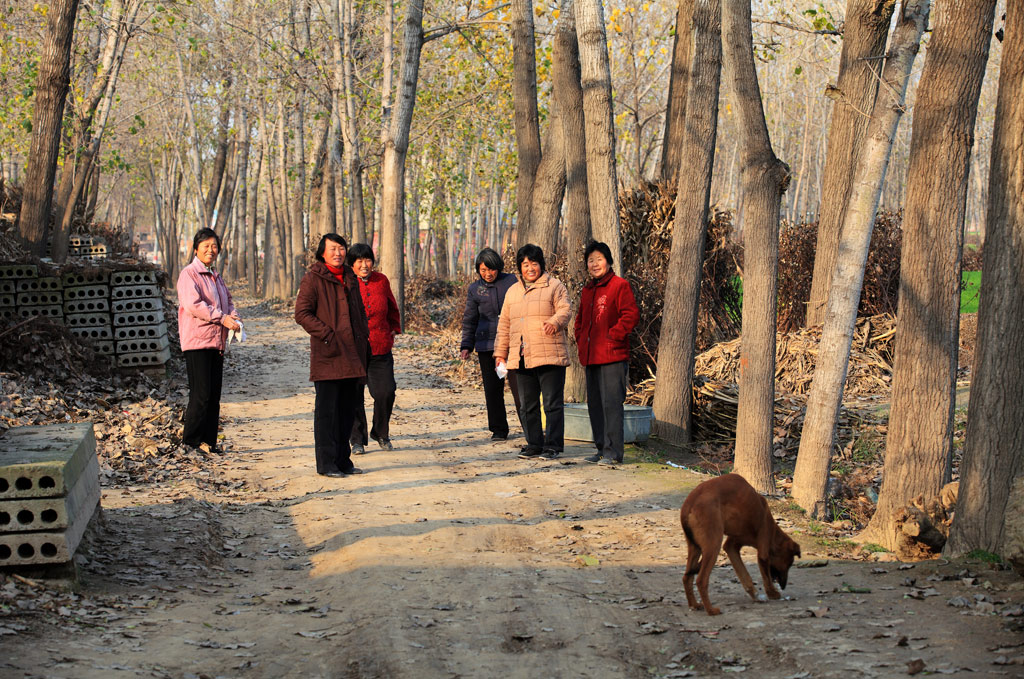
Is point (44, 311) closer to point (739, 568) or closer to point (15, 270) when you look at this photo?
point (15, 270)

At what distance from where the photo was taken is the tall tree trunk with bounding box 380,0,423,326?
66.8ft

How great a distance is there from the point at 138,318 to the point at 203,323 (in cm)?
441

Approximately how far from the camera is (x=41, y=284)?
13.1 m

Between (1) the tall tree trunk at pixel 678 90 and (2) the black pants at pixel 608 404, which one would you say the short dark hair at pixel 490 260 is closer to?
(2) the black pants at pixel 608 404

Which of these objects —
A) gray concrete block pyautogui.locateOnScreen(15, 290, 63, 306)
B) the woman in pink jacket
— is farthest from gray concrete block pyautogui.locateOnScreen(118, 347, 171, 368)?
the woman in pink jacket

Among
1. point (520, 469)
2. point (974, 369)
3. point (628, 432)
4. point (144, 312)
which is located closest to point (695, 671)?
point (974, 369)

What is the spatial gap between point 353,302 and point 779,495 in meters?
4.31

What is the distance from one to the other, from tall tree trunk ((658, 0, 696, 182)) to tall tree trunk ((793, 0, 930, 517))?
6583 millimetres

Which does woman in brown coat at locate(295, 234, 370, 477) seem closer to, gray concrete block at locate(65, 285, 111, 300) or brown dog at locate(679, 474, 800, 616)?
brown dog at locate(679, 474, 800, 616)

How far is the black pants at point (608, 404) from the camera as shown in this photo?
31.8 ft

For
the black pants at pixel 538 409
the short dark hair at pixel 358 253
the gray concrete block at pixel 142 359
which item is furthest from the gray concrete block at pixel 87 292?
the black pants at pixel 538 409

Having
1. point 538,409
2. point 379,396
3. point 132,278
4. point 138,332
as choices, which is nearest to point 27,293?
point 132,278

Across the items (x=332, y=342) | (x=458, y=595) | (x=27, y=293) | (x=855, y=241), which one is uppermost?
(x=855, y=241)

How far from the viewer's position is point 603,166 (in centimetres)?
1181
